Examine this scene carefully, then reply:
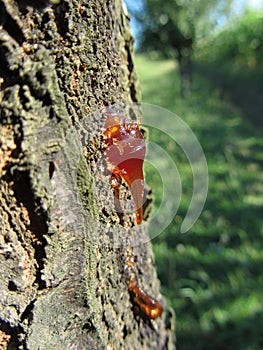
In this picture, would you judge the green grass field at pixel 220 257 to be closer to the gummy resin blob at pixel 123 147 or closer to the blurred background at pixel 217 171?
the blurred background at pixel 217 171

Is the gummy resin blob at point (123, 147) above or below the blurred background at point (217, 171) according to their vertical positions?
above

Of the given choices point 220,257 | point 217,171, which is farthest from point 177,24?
point 220,257

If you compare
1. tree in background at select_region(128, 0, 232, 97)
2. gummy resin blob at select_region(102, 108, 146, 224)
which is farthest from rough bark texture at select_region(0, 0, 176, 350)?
tree in background at select_region(128, 0, 232, 97)

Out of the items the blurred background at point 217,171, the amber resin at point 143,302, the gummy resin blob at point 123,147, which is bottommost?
the blurred background at point 217,171

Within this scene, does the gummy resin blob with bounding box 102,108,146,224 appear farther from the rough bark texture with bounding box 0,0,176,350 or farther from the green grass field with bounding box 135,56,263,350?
the green grass field with bounding box 135,56,263,350

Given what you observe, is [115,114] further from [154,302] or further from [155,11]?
[155,11]

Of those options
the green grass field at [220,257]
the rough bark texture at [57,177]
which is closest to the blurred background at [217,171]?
the green grass field at [220,257]

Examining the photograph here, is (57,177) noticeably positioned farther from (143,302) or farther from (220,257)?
(220,257)

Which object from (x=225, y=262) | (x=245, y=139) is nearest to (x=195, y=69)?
(x=245, y=139)
